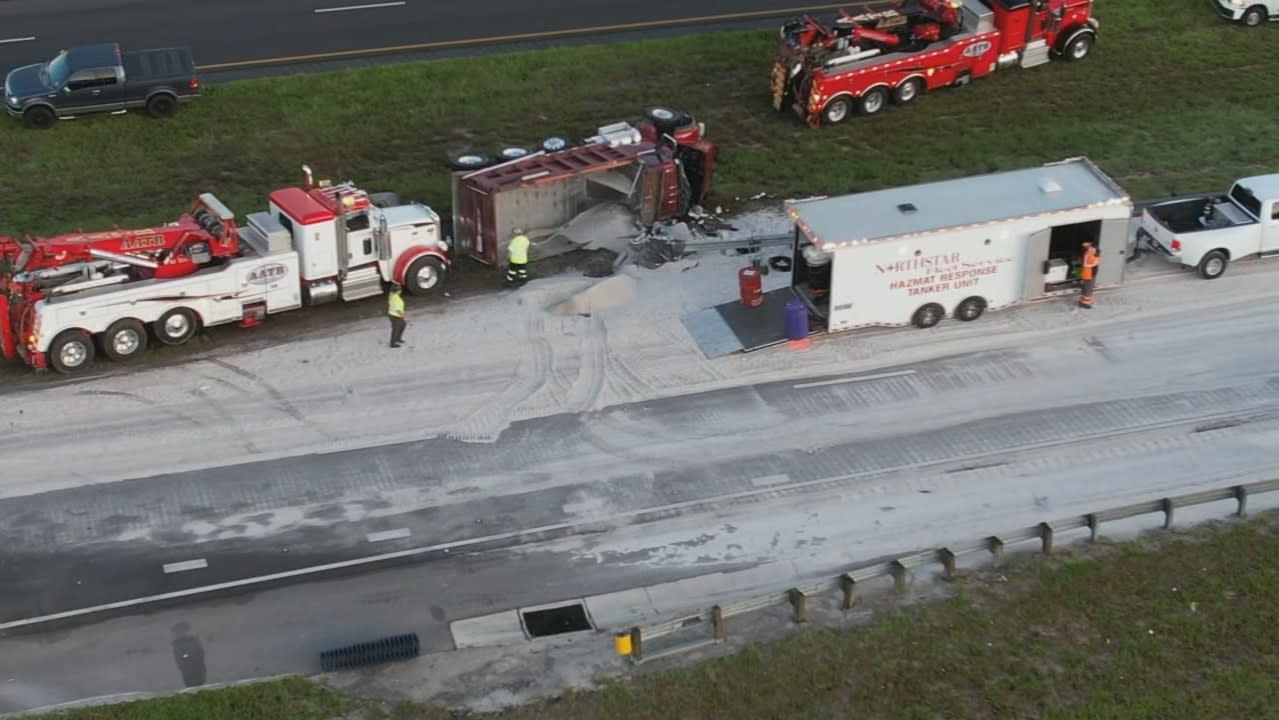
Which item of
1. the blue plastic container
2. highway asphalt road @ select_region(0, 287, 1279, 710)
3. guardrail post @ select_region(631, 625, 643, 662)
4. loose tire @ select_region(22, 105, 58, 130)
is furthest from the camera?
loose tire @ select_region(22, 105, 58, 130)

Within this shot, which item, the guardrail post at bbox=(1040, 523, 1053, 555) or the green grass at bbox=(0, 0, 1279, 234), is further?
the green grass at bbox=(0, 0, 1279, 234)

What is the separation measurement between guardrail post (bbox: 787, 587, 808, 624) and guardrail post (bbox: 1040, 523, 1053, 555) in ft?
13.0

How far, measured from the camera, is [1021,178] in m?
31.5

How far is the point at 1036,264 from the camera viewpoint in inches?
1217

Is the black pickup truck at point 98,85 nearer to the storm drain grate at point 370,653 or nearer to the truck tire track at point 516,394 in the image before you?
the truck tire track at point 516,394

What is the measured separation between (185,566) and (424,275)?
9.30m

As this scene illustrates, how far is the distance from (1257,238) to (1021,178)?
547 centimetres

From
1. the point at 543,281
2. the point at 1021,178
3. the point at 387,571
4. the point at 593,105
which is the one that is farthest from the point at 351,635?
the point at 593,105

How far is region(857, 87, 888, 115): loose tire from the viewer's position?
3925 cm

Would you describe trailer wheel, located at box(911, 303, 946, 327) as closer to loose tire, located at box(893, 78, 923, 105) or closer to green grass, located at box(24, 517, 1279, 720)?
green grass, located at box(24, 517, 1279, 720)

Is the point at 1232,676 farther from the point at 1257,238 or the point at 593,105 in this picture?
the point at 593,105

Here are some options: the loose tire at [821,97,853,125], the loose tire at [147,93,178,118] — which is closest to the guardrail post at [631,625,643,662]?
the loose tire at [821,97,853,125]

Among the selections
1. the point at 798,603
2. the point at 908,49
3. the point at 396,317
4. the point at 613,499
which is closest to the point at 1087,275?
the point at 908,49

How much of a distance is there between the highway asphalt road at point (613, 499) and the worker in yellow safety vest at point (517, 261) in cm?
492
